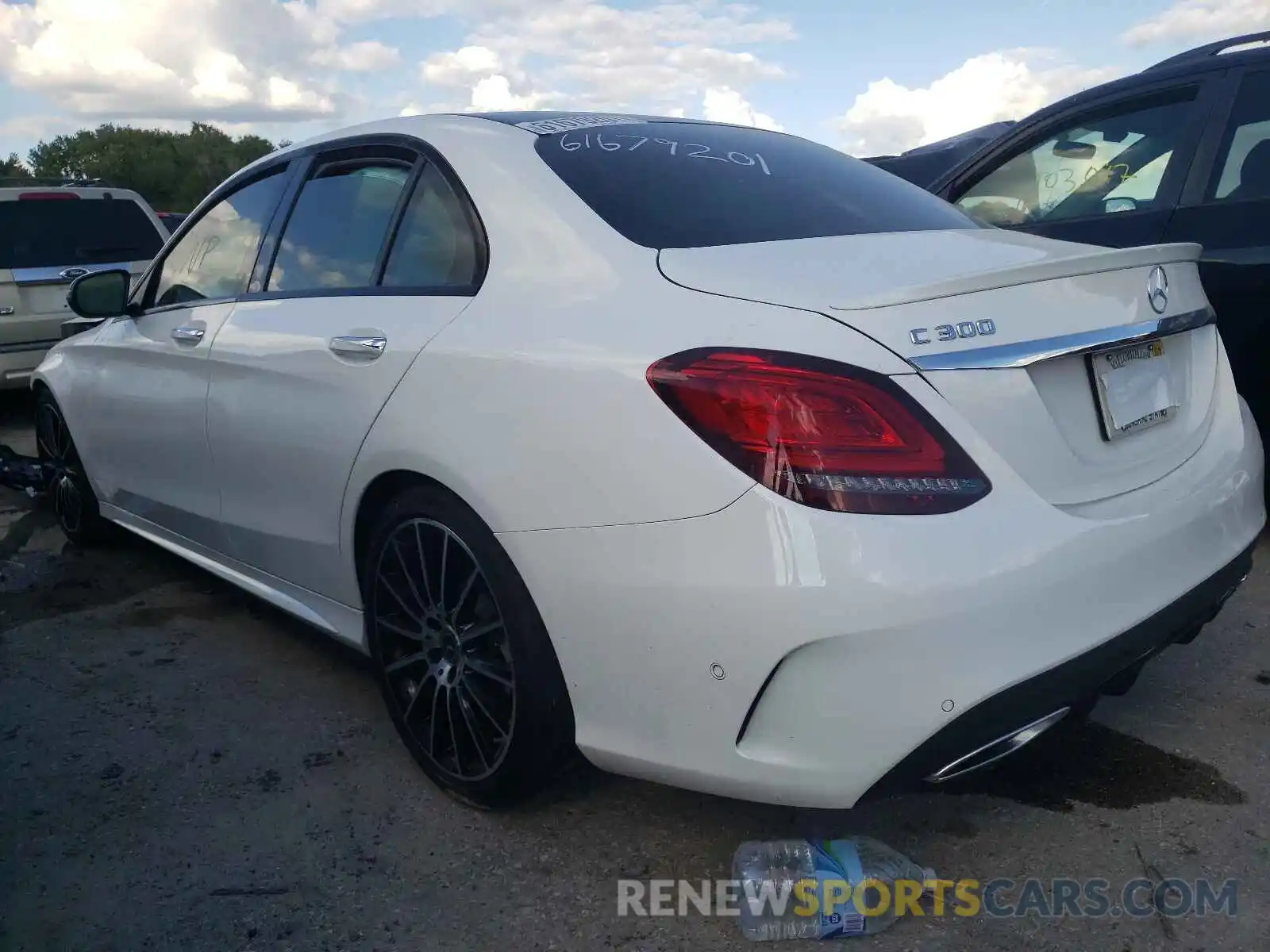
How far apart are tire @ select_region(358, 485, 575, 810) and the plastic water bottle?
0.47 metres

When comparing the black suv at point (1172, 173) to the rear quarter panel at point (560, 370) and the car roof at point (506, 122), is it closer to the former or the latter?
the car roof at point (506, 122)

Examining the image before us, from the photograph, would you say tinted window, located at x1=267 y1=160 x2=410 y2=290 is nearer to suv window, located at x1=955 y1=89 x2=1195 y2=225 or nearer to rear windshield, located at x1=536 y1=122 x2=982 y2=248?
rear windshield, located at x1=536 y1=122 x2=982 y2=248

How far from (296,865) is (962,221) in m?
2.20

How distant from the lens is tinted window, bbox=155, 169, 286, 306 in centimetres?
350

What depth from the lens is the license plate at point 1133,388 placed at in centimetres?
217

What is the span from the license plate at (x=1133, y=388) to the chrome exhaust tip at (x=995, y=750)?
1.83 ft

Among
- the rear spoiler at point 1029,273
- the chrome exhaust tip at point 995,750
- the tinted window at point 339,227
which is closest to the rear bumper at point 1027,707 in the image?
the chrome exhaust tip at point 995,750

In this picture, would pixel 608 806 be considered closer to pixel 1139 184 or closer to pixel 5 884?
pixel 5 884

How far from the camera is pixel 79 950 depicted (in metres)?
2.18

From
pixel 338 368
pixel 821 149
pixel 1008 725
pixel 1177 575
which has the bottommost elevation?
pixel 1008 725

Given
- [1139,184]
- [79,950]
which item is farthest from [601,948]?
[1139,184]

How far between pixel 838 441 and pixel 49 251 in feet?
25.2

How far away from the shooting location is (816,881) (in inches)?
86.6

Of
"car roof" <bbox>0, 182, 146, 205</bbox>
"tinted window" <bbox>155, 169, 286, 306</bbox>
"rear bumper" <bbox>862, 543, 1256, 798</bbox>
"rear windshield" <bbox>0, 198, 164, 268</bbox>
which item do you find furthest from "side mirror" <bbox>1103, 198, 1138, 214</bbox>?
"car roof" <bbox>0, 182, 146, 205</bbox>
